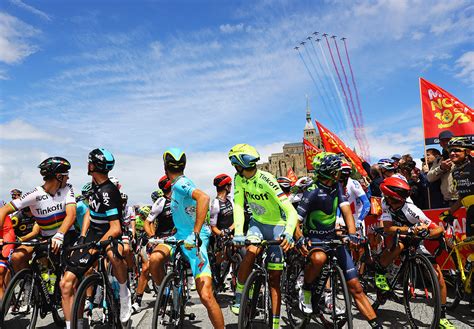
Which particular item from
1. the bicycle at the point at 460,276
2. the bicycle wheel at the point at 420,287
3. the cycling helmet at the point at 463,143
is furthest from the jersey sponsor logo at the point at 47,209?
the cycling helmet at the point at 463,143

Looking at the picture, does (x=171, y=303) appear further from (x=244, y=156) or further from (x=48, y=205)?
(x=48, y=205)

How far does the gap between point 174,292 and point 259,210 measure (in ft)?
4.91

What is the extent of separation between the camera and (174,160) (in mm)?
4855

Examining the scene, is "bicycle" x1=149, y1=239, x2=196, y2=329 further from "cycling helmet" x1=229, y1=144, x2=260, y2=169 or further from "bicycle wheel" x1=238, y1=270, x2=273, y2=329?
"cycling helmet" x1=229, y1=144, x2=260, y2=169

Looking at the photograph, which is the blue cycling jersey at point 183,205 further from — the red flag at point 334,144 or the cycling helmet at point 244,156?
the red flag at point 334,144

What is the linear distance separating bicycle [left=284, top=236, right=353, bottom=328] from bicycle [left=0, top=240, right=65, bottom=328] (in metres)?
3.35

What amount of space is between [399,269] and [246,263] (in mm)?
2265

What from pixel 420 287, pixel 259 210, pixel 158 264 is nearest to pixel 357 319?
pixel 420 287

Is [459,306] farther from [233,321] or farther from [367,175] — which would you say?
[367,175]

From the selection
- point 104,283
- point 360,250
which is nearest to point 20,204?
point 104,283

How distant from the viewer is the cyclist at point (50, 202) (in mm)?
5625

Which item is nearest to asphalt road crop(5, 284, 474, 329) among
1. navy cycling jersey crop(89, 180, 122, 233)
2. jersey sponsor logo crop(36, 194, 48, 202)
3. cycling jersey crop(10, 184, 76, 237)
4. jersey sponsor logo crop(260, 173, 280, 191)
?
cycling jersey crop(10, 184, 76, 237)

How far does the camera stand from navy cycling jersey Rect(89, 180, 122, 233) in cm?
492

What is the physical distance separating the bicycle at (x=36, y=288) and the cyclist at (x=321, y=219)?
11.2 ft
